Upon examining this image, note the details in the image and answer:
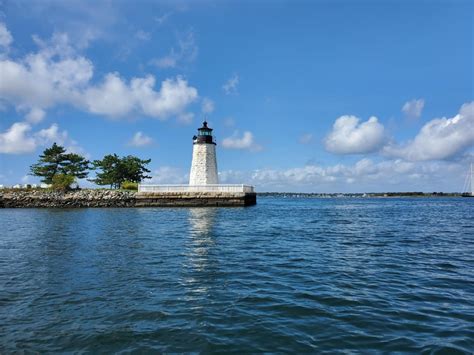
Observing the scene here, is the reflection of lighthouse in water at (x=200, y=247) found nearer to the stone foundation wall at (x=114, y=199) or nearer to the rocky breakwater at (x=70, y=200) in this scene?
the stone foundation wall at (x=114, y=199)

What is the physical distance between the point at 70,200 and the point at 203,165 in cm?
2104

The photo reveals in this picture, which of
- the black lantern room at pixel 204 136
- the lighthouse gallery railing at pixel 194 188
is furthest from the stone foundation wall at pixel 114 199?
the black lantern room at pixel 204 136

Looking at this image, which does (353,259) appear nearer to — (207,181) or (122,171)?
(207,181)

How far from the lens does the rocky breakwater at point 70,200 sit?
2108 inches

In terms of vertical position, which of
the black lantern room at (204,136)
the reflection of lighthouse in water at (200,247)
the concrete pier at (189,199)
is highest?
the black lantern room at (204,136)

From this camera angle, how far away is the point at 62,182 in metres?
59.5

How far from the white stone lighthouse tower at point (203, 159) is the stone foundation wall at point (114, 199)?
4947 millimetres

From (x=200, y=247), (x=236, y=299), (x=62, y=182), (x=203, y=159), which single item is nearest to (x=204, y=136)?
(x=203, y=159)

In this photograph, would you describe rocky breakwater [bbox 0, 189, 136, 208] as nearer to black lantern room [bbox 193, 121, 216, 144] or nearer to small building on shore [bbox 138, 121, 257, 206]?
small building on shore [bbox 138, 121, 257, 206]

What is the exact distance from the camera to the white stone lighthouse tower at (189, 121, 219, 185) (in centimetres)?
5525

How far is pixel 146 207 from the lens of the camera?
5172 cm

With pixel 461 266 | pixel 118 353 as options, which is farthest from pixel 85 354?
pixel 461 266

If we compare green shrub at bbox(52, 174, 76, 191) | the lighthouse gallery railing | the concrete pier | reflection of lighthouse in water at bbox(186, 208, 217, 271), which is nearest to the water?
reflection of lighthouse in water at bbox(186, 208, 217, 271)

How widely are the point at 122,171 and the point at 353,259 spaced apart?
6203 cm
